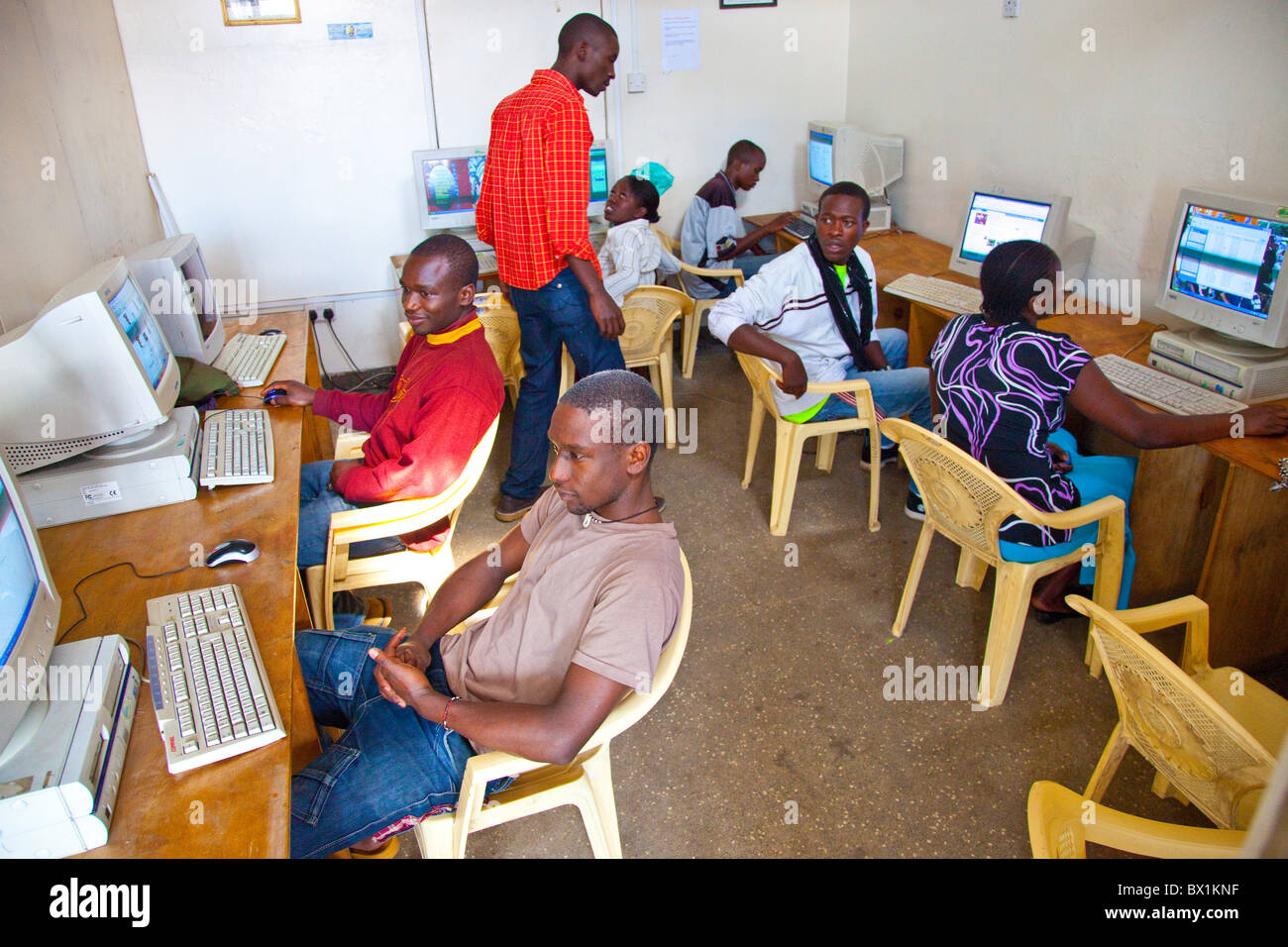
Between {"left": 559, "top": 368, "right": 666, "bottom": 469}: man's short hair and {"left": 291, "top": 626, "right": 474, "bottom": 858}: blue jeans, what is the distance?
1.93ft

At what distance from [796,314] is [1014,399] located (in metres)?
0.98

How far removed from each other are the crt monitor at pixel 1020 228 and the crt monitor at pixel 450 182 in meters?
1.76

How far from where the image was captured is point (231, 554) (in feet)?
5.37

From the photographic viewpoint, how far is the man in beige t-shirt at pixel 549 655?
4.17 feet

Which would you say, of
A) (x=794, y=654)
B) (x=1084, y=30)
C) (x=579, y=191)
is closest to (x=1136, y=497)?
(x=794, y=654)

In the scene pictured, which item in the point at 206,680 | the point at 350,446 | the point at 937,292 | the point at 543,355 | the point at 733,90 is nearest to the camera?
the point at 206,680

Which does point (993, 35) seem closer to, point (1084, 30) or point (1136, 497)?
point (1084, 30)

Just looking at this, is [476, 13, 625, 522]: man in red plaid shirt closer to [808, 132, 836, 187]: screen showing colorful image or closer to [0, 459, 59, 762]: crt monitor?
Answer: [808, 132, 836, 187]: screen showing colorful image

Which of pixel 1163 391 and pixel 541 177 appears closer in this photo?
pixel 1163 391

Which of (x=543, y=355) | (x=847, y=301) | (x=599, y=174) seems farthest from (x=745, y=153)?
(x=543, y=355)

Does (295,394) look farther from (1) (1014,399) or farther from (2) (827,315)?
(1) (1014,399)

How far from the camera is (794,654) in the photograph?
7.93 feet

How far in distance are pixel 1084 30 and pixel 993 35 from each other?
0.53 metres

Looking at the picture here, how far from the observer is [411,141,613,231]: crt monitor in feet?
13.7
